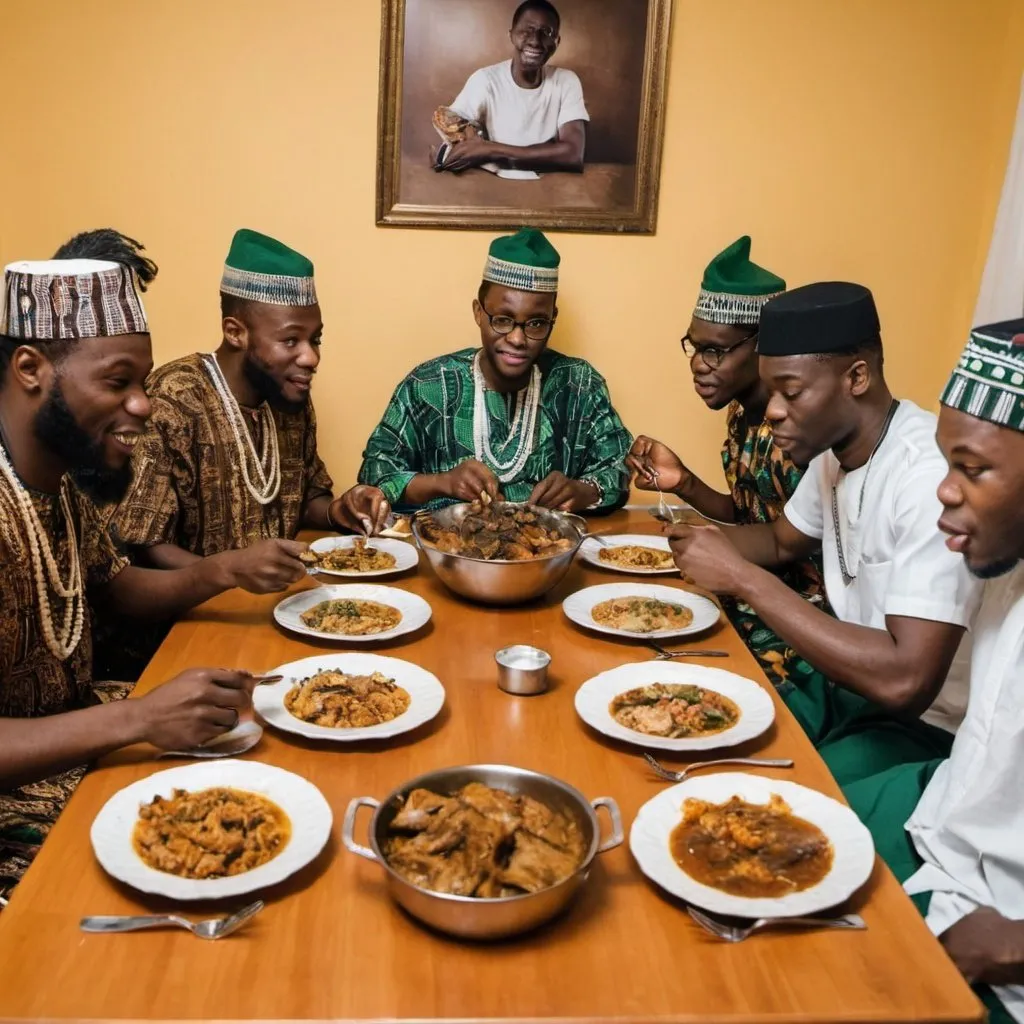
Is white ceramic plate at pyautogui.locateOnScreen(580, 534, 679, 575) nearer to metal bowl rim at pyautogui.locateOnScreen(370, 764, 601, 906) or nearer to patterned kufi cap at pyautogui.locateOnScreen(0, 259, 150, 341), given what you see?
metal bowl rim at pyautogui.locateOnScreen(370, 764, 601, 906)

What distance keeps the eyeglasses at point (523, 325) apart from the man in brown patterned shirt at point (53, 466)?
5.12 ft

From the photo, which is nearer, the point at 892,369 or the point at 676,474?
the point at 676,474

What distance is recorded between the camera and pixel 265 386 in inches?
117

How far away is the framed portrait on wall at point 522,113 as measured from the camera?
3619 mm

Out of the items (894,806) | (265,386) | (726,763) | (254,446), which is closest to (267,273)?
(265,386)

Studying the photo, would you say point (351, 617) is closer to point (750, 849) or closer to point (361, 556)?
point (361, 556)

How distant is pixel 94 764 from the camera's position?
1638 millimetres

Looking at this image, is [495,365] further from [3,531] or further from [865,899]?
[865,899]

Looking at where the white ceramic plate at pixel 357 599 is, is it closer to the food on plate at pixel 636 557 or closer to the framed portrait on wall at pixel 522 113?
the food on plate at pixel 636 557

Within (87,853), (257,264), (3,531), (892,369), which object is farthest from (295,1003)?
(892,369)

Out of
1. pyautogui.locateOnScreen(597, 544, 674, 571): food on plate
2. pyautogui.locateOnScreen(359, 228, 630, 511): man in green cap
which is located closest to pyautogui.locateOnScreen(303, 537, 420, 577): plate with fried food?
pyautogui.locateOnScreen(359, 228, 630, 511): man in green cap

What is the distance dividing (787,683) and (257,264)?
1973mm

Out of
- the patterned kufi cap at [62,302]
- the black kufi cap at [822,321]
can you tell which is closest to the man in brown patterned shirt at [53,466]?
the patterned kufi cap at [62,302]

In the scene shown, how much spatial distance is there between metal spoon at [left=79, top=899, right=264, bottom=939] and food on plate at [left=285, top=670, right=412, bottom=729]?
1.69 ft
